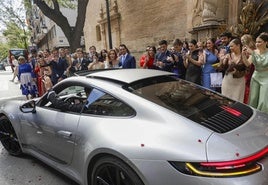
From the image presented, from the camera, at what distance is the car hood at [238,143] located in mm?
1841

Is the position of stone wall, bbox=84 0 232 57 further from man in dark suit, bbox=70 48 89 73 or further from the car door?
the car door

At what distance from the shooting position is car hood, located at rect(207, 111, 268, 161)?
1.84 meters

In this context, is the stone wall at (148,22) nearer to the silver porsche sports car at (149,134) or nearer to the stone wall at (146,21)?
the stone wall at (146,21)

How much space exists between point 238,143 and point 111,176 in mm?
1151

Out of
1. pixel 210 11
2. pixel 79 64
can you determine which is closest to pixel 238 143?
pixel 79 64

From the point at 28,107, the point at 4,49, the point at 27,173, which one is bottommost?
the point at 27,173

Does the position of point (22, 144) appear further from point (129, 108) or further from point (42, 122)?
point (129, 108)

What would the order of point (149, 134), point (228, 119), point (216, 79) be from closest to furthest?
point (149, 134)
point (228, 119)
point (216, 79)

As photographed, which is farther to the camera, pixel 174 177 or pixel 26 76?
pixel 26 76

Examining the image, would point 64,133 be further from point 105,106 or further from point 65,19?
point 65,19

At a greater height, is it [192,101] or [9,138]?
[192,101]

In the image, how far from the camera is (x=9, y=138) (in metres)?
4.25

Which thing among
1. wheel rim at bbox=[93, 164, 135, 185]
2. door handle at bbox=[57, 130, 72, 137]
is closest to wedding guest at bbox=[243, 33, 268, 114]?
wheel rim at bbox=[93, 164, 135, 185]

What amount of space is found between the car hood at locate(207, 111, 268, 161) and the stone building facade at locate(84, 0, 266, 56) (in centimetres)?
713
